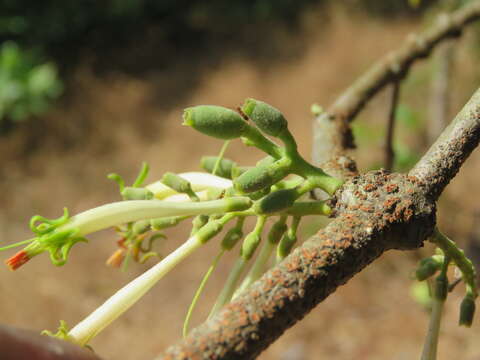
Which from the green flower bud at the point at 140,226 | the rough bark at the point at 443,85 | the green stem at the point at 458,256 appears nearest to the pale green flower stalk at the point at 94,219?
the green flower bud at the point at 140,226

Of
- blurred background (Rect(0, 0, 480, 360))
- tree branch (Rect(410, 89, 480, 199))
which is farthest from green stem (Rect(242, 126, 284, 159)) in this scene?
blurred background (Rect(0, 0, 480, 360))

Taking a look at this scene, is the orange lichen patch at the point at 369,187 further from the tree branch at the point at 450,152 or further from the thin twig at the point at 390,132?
the thin twig at the point at 390,132

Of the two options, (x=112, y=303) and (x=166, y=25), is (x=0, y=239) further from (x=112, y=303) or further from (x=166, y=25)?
(x=112, y=303)

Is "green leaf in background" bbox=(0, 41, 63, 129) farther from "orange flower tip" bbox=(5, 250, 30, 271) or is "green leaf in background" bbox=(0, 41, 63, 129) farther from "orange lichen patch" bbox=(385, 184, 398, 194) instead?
"orange lichen patch" bbox=(385, 184, 398, 194)

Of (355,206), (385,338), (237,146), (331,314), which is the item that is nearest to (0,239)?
(237,146)

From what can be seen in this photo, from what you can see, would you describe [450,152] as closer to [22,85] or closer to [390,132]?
[390,132]

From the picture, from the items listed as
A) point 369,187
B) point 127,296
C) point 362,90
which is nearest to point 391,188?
point 369,187

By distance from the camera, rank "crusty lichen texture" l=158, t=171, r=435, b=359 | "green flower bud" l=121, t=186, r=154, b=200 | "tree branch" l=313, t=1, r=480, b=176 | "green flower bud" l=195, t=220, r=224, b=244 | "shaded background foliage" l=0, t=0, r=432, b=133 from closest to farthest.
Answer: "crusty lichen texture" l=158, t=171, r=435, b=359 < "green flower bud" l=195, t=220, r=224, b=244 < "green flower bud" l=121, t=186, r=154, b=200 < "tree branch" l=313, t=1, r=480, b=176 < "shaded background foliage" l=0, t=0, r=432, b=133
